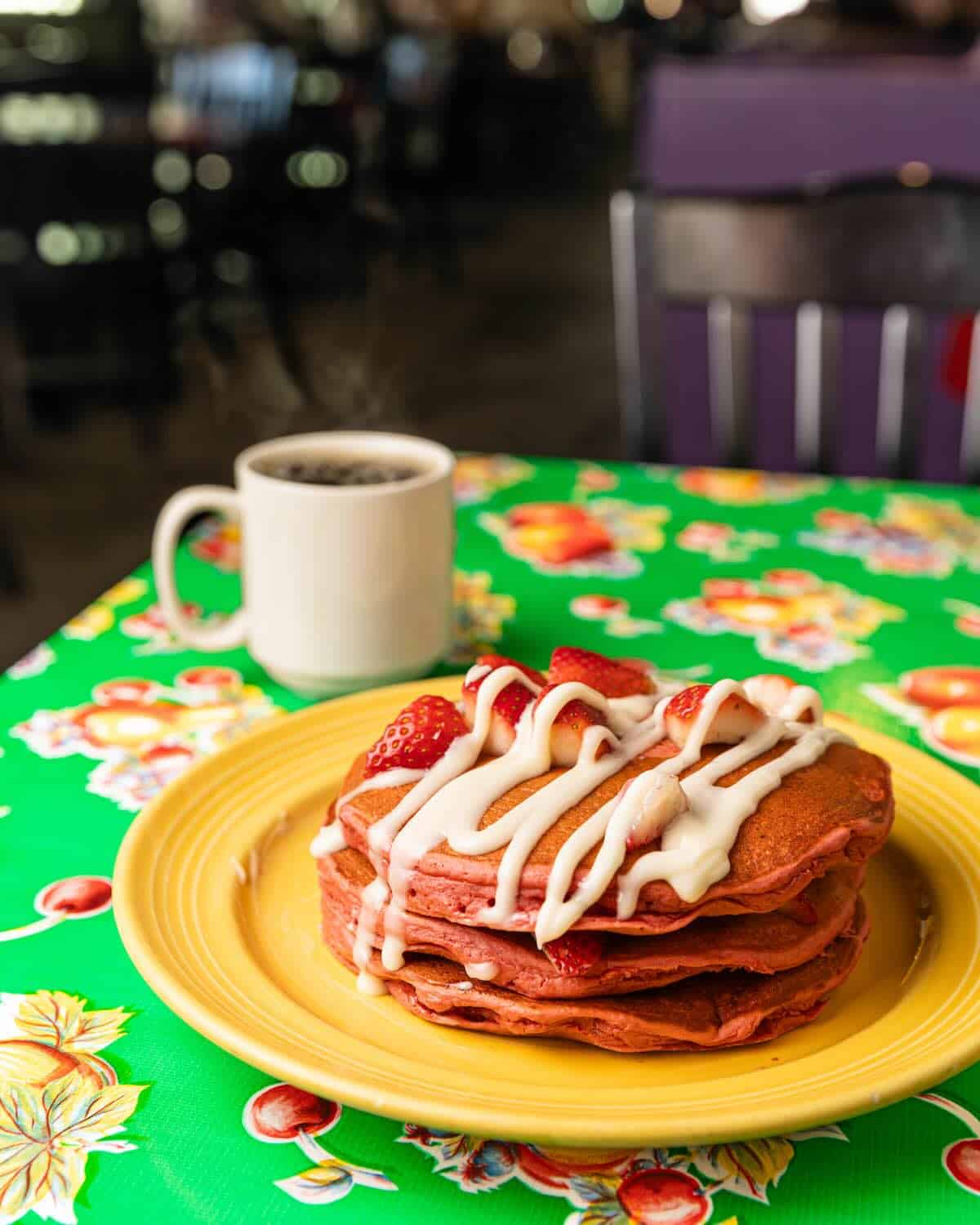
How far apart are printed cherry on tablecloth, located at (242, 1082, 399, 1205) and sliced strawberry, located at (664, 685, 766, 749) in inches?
8.8

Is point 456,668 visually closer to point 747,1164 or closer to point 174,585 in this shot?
point 174,585

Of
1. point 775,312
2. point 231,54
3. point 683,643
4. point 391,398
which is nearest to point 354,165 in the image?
point 231,54

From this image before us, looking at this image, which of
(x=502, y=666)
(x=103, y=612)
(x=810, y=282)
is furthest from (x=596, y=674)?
(x=810, y=282)

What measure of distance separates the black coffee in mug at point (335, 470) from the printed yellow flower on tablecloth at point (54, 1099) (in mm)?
456

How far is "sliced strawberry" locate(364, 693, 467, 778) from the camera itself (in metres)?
0.65

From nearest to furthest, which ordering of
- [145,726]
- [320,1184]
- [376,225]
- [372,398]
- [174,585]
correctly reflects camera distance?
[320,1184]
[145,726]
[174,585]
[372,398]
[376,225]

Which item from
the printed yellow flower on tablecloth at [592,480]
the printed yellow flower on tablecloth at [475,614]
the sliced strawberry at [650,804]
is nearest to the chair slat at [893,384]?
the printed yellow flower on tablecloth at [592,480]

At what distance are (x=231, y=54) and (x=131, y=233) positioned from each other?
2.18 m

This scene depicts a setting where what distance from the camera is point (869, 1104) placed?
19.9 inches

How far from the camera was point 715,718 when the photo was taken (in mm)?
650

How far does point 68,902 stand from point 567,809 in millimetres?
275

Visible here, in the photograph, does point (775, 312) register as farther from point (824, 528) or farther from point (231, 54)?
point (231, 54)

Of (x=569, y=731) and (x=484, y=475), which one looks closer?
(x=569, y=731)

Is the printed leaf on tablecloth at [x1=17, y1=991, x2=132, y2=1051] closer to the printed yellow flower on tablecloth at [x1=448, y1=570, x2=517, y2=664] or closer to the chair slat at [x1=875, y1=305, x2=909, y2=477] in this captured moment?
the printed yellow flower on tablecloth at [x1=448, y1=570, x2=517, y2=664]
